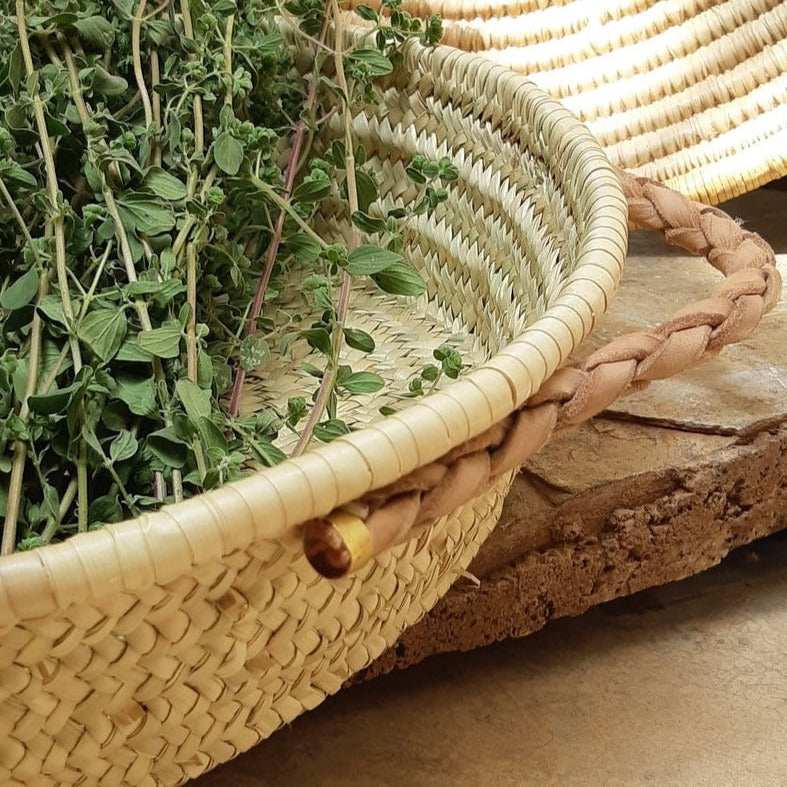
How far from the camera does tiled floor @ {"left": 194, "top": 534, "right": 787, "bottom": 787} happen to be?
975 millimetres

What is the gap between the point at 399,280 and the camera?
830 millimetres

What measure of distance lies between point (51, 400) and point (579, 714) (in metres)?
0.60

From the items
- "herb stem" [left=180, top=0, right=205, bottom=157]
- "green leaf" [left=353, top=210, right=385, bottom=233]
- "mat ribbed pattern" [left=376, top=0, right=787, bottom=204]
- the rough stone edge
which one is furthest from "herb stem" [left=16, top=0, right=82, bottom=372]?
"mat ribbed pattern" [left=376, top=0, right=787, bottom=204]

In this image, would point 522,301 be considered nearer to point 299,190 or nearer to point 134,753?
point 299,190

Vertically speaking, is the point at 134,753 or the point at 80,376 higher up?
the point at 80,376

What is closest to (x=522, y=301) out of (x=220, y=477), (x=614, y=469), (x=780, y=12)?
(x=614, y=469)

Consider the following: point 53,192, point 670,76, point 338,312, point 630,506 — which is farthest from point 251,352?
point 670,76

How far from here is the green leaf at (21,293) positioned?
0.77 m

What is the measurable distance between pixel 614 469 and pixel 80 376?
Result: 0.56 metres

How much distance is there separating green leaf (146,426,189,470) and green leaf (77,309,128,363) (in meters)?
0.06

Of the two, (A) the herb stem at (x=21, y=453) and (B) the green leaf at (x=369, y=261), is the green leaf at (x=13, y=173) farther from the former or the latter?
(B) the green leaf at (x=369, y=261)

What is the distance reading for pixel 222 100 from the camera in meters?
0.90

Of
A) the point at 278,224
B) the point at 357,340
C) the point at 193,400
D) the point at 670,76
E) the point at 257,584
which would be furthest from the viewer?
the point at 670,76

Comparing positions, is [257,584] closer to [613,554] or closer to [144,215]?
[144,215]
